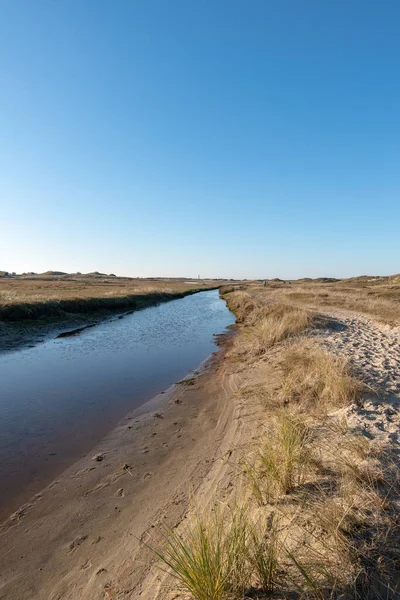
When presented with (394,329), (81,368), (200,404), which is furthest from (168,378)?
(394,329)

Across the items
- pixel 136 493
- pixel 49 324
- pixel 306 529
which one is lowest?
pixel 136 493

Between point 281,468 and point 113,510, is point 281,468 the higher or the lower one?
the higher one

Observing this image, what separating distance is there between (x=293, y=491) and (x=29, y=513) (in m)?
4.21

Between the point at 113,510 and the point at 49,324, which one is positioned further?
the point at 49,324

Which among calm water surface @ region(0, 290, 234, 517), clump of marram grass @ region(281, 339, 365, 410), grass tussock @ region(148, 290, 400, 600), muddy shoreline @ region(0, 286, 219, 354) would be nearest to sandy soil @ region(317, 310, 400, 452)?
grass tussock @ region(148, 290, 400, 600)

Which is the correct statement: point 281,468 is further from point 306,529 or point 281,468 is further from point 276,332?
point 276,332

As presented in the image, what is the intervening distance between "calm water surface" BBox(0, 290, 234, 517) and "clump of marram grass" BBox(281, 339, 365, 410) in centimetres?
468

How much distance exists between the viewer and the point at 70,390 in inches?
397

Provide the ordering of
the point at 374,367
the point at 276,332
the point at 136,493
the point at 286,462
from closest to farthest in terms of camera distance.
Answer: the point at 286,462
the point at 136,493
the point at 374,367
the point at 276,332

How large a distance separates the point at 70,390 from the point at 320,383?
804 cm

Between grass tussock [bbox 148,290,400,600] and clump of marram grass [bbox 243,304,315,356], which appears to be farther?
clump of marram grass [bbox 243,304,315,356]

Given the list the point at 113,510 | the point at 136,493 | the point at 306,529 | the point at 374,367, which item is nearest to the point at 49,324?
the point at 136,493

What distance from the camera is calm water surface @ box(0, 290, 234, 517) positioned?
20.2 feet

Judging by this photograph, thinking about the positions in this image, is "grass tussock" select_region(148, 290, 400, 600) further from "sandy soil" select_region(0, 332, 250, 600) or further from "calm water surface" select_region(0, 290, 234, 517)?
"calm water surface" select_region(0, 290, 234, 517)
